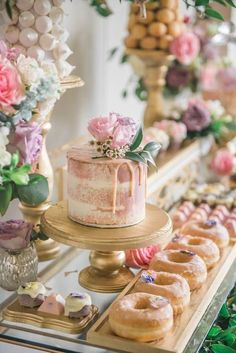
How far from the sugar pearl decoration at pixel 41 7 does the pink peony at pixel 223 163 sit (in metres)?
1.13

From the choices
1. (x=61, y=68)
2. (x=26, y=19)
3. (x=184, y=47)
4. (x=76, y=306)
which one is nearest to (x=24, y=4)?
(x=26, y=19)

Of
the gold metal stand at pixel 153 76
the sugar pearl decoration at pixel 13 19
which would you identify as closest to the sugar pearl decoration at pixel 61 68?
the sugar pearl decoration at pixel 13 19

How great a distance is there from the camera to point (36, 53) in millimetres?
1374

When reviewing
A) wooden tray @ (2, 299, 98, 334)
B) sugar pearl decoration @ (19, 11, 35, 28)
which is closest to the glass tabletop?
wooden tray @ (2, 299, 98, 334)

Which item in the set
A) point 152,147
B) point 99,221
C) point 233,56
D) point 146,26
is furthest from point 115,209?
point 233,56

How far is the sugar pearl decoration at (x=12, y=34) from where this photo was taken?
1396 mm

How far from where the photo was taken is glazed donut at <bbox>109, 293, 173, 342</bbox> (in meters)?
1.16

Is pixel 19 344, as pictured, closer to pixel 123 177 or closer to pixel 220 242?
pixel 123 177

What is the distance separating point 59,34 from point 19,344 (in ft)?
2.10

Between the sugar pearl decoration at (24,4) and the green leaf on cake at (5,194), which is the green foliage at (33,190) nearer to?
the green leaf on cake at (5,194)

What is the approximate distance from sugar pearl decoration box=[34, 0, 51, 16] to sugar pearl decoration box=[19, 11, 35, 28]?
2 centimetres

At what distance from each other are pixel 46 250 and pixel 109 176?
379 mm

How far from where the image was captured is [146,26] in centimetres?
215

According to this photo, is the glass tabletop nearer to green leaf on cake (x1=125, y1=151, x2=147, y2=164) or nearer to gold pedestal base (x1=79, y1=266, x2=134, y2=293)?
gold pedestal base (x1=79, y1=266, x2=134, y2=293)
